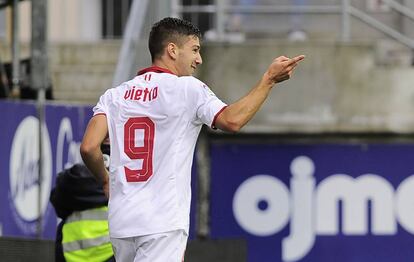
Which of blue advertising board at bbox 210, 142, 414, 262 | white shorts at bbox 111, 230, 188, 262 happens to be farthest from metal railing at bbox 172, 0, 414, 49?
white shorts at bbox 111, 230, 188, 262

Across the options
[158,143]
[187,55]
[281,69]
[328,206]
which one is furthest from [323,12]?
[281,69]

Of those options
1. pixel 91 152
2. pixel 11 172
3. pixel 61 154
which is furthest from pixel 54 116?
pixel 91 152

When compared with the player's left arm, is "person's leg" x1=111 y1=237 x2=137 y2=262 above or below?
below

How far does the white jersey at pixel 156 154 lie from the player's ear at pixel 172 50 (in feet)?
0.27

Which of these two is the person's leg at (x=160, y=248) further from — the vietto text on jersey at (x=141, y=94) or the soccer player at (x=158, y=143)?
the vietto text on jersey at (x=141, y=94)

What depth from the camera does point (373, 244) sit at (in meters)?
11.1

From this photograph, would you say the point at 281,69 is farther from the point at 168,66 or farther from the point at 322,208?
the point at 322,208

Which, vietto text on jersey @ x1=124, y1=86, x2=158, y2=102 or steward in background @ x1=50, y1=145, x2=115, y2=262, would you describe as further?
steward in background @ x1=50, y1=145, x2=115, y2=262

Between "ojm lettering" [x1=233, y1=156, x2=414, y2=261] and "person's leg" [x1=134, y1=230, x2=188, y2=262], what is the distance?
5624 mm

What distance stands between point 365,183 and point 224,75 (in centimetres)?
163

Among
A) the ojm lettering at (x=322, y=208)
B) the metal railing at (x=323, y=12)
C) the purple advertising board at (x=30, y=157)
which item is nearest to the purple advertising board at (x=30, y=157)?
the purple advertising board at (x=30, y=157)

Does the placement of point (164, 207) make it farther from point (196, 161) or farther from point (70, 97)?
point (70, 97)

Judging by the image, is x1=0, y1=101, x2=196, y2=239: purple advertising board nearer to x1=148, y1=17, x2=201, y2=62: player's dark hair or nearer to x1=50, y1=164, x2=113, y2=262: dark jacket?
x1=50, y1=164, x2=113, y2=262: dark jacket

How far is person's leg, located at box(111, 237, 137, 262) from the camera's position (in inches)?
219
